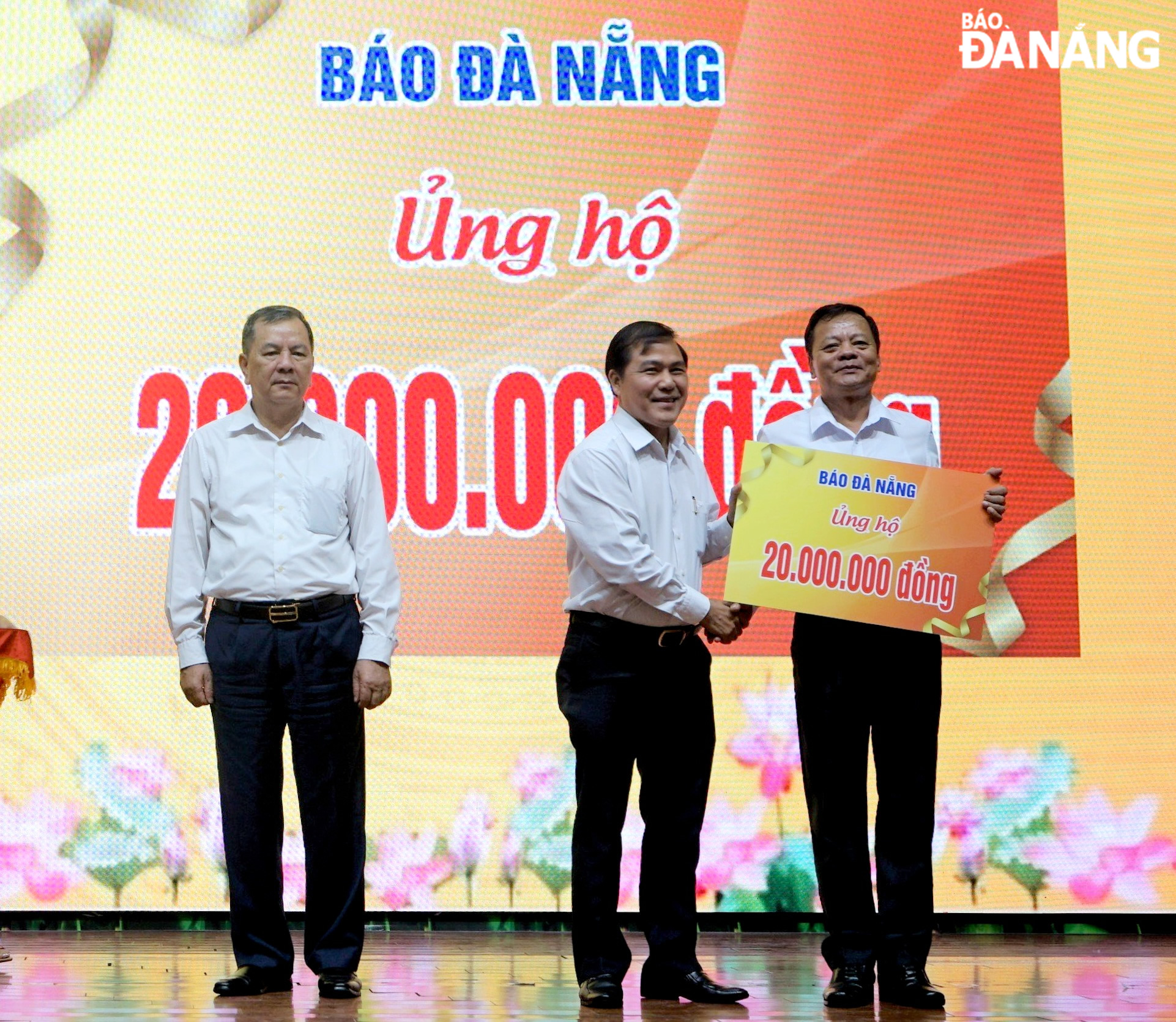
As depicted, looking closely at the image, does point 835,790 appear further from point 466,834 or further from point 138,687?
point 138,687

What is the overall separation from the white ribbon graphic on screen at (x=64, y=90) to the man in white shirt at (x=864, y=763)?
228cm

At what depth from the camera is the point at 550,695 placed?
14.1 feet

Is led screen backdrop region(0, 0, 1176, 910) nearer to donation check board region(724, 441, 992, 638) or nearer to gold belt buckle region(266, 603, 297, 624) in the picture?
gold belt buckle region(266, 603, 297, 624)

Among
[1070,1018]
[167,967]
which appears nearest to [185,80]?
[167,967]

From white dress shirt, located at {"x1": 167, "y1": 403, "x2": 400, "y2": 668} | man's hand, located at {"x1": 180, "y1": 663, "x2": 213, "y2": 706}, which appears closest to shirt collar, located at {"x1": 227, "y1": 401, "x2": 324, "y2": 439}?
white dress shirt, located at {"x1": 167, "y1": 403, "x2": 400, "y2": 668}

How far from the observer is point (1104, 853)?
4.28m

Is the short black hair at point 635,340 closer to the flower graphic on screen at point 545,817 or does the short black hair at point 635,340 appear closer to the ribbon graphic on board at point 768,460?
the ribbon graphic on board at point 768,460

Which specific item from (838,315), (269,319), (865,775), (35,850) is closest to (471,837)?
(35,850)

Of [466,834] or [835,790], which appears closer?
[835,790]

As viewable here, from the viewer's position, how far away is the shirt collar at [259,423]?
3.23 meters

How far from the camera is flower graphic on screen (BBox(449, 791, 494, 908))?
4281 mm

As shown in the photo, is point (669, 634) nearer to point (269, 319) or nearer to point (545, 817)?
point (269, 319)

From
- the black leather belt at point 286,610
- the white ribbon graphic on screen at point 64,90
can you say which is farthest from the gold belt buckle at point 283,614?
the white ribbon graphic on screen at point 64,90

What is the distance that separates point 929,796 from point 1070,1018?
46cm
